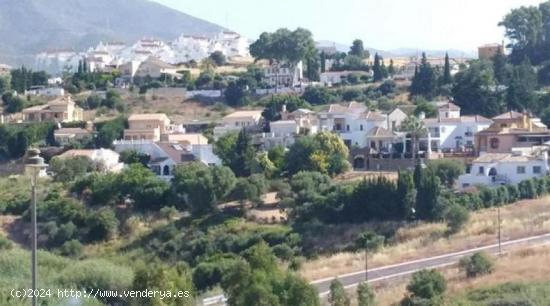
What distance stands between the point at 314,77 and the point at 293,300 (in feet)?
120

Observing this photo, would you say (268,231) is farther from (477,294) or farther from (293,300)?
(293,300)

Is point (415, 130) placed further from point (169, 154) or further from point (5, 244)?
point (5, 244)

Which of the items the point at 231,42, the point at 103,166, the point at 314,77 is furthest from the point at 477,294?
the point at 231,42

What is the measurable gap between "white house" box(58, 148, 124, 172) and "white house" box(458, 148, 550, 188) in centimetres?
1074

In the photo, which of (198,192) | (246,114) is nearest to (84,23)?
(246,114)

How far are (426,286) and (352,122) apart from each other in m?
20.0

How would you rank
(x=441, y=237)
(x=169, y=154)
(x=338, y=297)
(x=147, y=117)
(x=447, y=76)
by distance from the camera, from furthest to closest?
(x=447, y=76) → (x=147, y=117) → (x=169, y=154) → (x=441, y=237) → (x=338, y=297)

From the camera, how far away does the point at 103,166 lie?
36938 mm

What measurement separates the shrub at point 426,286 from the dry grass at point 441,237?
4.25 metres

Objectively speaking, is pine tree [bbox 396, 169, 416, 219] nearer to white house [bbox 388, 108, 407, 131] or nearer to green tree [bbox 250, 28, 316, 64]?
white house [bbox 388, 108, 407, 131]

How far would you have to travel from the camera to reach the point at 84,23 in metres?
168

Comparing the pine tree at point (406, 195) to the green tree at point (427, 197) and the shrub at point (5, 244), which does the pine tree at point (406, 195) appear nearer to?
the green tree at point (427, 197)

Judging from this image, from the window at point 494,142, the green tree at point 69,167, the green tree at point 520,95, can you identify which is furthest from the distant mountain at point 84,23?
the window at point 494,142

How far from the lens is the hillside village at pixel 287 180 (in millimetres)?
21875
